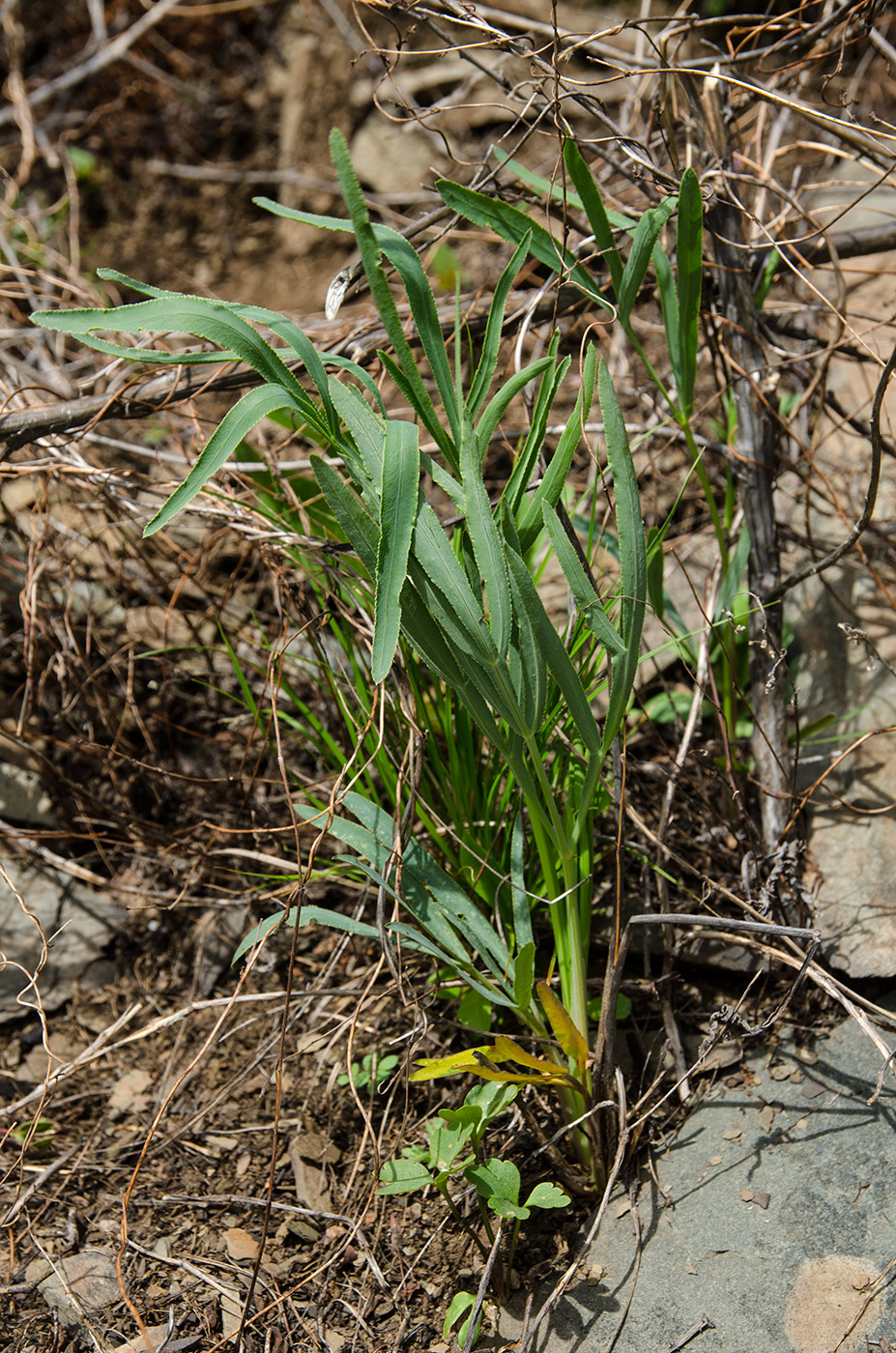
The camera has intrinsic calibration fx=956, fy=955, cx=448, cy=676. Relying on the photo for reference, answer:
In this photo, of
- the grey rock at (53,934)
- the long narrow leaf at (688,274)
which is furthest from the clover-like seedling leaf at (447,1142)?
the long narrow leaf at (688,274)

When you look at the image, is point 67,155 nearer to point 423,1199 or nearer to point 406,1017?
point 406,1017

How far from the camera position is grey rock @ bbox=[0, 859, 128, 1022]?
1507 mm

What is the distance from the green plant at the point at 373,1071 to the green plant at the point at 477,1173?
15 centimetres

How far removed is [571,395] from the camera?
206 centimetres

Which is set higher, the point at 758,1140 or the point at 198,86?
the point at 198,86

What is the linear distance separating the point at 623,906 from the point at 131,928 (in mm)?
823

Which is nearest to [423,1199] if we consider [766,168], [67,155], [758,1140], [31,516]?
[758,1140]

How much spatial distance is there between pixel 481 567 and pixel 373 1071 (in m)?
0.72

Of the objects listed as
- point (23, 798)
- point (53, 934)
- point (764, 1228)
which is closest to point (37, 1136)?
point (53, 934)

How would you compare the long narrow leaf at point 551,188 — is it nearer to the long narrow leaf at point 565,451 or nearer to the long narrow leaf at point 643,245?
the long narrow leaf at point 643,245

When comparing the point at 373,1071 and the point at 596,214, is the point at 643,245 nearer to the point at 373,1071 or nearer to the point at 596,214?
the point at 596,214

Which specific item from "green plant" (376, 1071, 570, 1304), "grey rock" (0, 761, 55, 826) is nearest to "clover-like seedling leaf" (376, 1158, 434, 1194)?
"green plant" (376, 1071, 570, 1304)

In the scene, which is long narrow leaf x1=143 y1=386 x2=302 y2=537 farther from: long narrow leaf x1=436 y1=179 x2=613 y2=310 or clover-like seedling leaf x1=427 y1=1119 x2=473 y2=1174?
clover-like seedling leaf x1=427 y1=1119 x2=473 y2=1174

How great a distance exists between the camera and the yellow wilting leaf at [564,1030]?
1.00m
